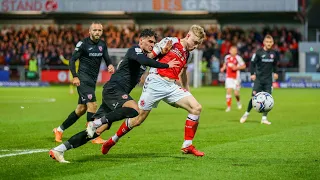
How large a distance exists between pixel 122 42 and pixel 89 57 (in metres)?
36.8

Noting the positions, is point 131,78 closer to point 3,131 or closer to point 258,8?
point 3,131

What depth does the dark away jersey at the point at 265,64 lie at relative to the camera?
21203 mm

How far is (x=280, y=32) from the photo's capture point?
52.8 m

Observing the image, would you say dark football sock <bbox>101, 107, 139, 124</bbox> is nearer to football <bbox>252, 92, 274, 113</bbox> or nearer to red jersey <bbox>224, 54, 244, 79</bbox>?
football <bbox>252, 92, 274, 113</bbox>

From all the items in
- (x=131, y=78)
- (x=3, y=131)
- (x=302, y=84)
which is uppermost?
(x=131, y=78)

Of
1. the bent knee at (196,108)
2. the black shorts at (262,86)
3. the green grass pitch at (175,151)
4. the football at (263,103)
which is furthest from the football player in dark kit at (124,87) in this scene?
the black shorts at (262,86)

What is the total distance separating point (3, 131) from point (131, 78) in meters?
6.13

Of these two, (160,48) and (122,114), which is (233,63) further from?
(122,114)

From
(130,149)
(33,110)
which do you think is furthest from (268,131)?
(33,110)

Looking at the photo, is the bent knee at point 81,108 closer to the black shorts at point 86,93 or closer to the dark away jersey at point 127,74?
the black shorts at point 86,93

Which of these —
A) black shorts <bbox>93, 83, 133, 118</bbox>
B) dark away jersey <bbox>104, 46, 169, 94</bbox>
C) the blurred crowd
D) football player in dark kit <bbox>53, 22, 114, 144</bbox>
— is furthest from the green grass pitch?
the blurred crowd

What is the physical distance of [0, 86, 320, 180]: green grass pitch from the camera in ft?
33.7

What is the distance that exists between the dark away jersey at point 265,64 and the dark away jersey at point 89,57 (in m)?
7.02

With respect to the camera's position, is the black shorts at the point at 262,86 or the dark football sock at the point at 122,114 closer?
the dark football sock at the point at 122,114
